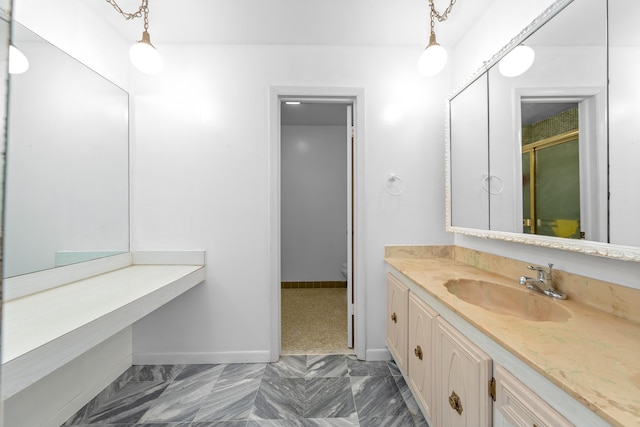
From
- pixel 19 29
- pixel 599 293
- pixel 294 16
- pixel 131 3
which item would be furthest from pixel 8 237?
pixel 599 293

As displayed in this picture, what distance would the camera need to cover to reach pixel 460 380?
3.41 feet

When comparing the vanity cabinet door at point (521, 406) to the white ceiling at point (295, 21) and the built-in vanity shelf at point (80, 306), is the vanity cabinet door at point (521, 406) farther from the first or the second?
the white ceiling at point (295, 21)

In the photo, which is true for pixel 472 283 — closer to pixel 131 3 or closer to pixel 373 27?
pixel 373 27

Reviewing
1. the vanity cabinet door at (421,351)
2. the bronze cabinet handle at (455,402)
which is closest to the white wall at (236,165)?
the vanity cabinet door at (421,351)

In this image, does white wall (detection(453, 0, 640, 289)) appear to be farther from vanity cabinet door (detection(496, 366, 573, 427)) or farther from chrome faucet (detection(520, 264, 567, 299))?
vanity cabinet door (detection(496, 366, 573, 427))

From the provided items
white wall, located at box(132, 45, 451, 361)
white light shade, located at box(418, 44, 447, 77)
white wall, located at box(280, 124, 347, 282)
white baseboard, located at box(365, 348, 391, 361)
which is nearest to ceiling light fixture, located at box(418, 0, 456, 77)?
white light shade, located at box(418, 44, 447, 77)

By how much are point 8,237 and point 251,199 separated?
1.24 m

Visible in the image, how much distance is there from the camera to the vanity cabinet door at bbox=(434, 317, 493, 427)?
2.99 feet

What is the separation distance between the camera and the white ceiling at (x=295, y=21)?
1.67 meters

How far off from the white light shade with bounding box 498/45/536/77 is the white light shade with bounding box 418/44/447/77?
1.04ft

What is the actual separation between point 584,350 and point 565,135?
0.89m

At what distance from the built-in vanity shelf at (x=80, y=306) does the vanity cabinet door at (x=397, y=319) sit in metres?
1.41

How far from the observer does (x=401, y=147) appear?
204 centimetres

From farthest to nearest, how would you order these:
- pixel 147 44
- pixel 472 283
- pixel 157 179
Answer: pixel 157 179 < pixel 147 44 < pixel 472 283
